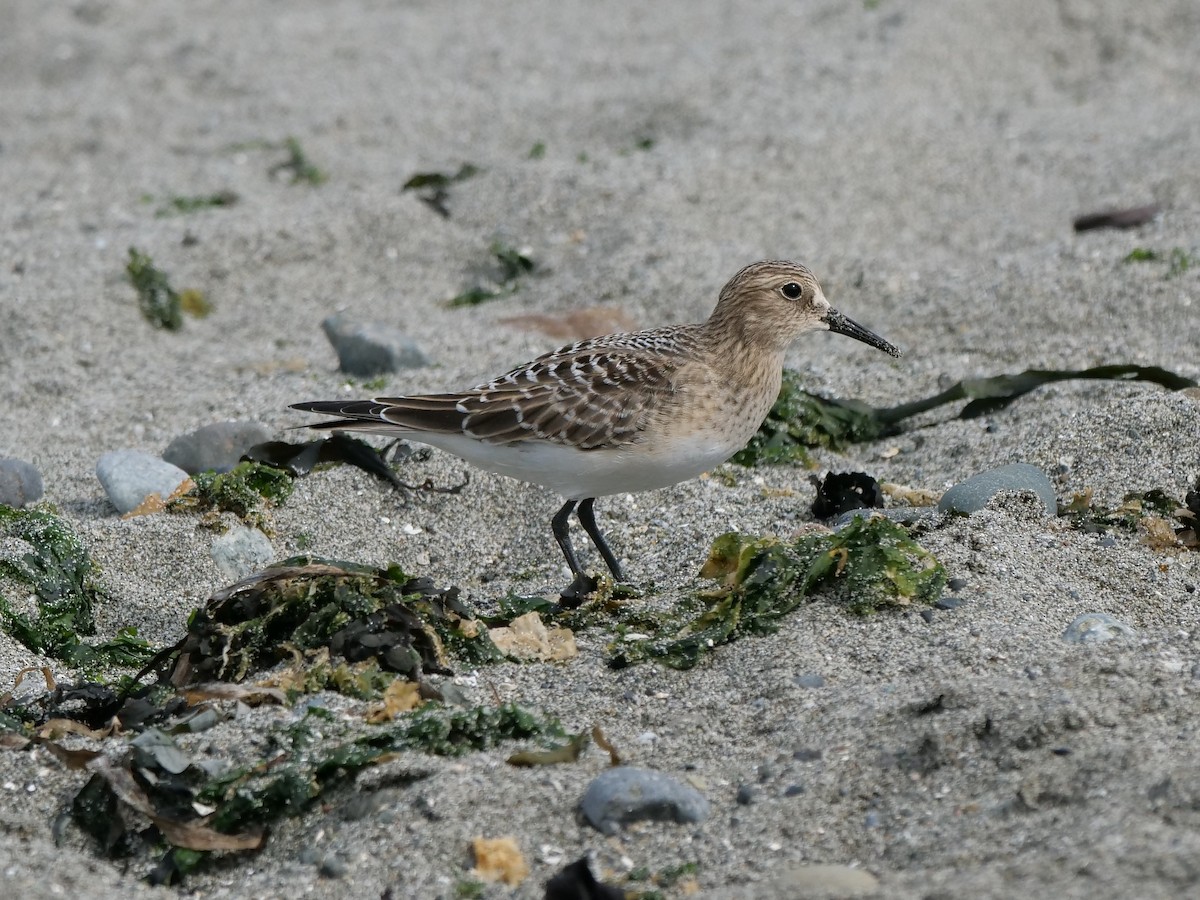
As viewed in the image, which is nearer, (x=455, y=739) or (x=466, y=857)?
(x=466, y=857)

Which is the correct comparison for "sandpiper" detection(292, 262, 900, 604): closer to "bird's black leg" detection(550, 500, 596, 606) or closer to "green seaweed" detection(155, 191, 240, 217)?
"bird's black leg" detection(550, 500, 596, 606)

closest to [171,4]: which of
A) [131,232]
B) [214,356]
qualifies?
[131,232]

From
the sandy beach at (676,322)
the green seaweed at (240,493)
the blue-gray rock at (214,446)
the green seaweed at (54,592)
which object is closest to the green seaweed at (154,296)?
the sandy beach at (676,322)

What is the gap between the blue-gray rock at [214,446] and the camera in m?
6.25

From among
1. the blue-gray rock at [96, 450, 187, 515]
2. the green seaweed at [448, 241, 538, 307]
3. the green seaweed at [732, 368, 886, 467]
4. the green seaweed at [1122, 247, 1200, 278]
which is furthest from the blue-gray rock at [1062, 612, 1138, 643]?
the green seaweed at [448, 241, 538, 307]

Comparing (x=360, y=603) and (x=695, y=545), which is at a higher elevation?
(x=360, y=603)

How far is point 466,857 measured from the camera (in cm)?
359

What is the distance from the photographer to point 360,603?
4.55 metres

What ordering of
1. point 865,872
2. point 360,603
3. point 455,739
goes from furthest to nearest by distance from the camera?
1. point 360,603
2. point 455,739
3. point 865,872

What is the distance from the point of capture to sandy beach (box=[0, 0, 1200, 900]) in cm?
366

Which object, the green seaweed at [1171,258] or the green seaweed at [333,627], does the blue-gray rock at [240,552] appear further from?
the green seaweed at [1171,258]

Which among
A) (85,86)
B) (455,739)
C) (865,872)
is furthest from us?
(85,86)

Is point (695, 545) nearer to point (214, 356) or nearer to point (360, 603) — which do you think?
point (360, 603)

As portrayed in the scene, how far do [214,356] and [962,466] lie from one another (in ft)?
12.3
